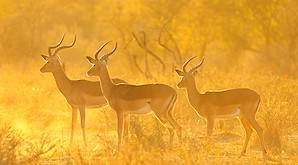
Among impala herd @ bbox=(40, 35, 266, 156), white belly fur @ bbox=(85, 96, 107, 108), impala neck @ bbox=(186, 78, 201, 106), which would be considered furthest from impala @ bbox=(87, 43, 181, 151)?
white belly fur @ bbox=(85, 96, 107, 108)

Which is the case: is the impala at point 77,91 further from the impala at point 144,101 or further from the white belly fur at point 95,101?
the impala at point 144,101

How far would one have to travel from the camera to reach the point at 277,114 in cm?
1377

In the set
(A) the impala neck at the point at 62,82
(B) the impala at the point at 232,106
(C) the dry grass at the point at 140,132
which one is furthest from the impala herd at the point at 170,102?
(A) the impala neck at the point at 62,82

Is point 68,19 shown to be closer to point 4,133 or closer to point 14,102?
point 14,102

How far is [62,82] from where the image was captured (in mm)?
14609

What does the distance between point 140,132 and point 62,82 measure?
9.77 feet

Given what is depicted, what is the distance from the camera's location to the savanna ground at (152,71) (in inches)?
433

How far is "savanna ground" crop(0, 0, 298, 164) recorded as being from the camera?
433 inches

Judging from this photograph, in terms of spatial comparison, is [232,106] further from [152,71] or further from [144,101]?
[152,71]

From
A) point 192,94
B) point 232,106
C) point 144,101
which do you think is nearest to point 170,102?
point 144,101

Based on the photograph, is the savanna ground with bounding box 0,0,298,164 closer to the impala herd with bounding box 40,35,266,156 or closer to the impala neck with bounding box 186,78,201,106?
the impala herd with bounding box 40,35,266,156

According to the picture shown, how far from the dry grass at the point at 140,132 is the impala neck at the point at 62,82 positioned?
770 millimetres

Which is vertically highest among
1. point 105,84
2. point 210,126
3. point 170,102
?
point 105,84

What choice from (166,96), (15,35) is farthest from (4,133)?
(15,35)
